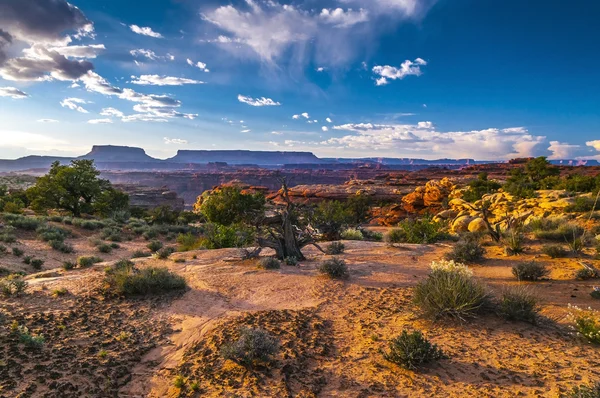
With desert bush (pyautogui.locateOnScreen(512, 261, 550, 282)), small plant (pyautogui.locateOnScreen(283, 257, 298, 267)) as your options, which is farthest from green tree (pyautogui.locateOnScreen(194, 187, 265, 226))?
desert bush (pyautogui.locateOnScreen(512, 261, 550, 282))

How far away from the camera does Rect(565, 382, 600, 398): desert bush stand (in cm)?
347

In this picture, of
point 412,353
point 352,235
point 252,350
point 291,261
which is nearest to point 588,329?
point 412,353

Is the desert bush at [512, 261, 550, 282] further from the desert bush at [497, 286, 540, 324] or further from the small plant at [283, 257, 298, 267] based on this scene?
the small plant at [283, 257, 298, 267]

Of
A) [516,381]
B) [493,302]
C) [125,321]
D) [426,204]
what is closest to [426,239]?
[493,302]

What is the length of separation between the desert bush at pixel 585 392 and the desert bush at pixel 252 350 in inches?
148

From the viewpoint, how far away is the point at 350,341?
569 centimetres

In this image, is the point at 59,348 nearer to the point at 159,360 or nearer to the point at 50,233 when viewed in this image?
the point at 159,360

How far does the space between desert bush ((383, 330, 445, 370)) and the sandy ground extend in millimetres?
120

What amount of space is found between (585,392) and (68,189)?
35201 mm

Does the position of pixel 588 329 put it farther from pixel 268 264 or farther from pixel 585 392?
pixel 268 264

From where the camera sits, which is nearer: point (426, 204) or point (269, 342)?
point (269, 342)

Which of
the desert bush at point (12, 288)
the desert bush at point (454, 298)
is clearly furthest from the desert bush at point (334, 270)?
the desert bush at point (12, 288)

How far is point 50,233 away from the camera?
18.1 metres

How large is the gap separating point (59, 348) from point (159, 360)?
1686 mm
